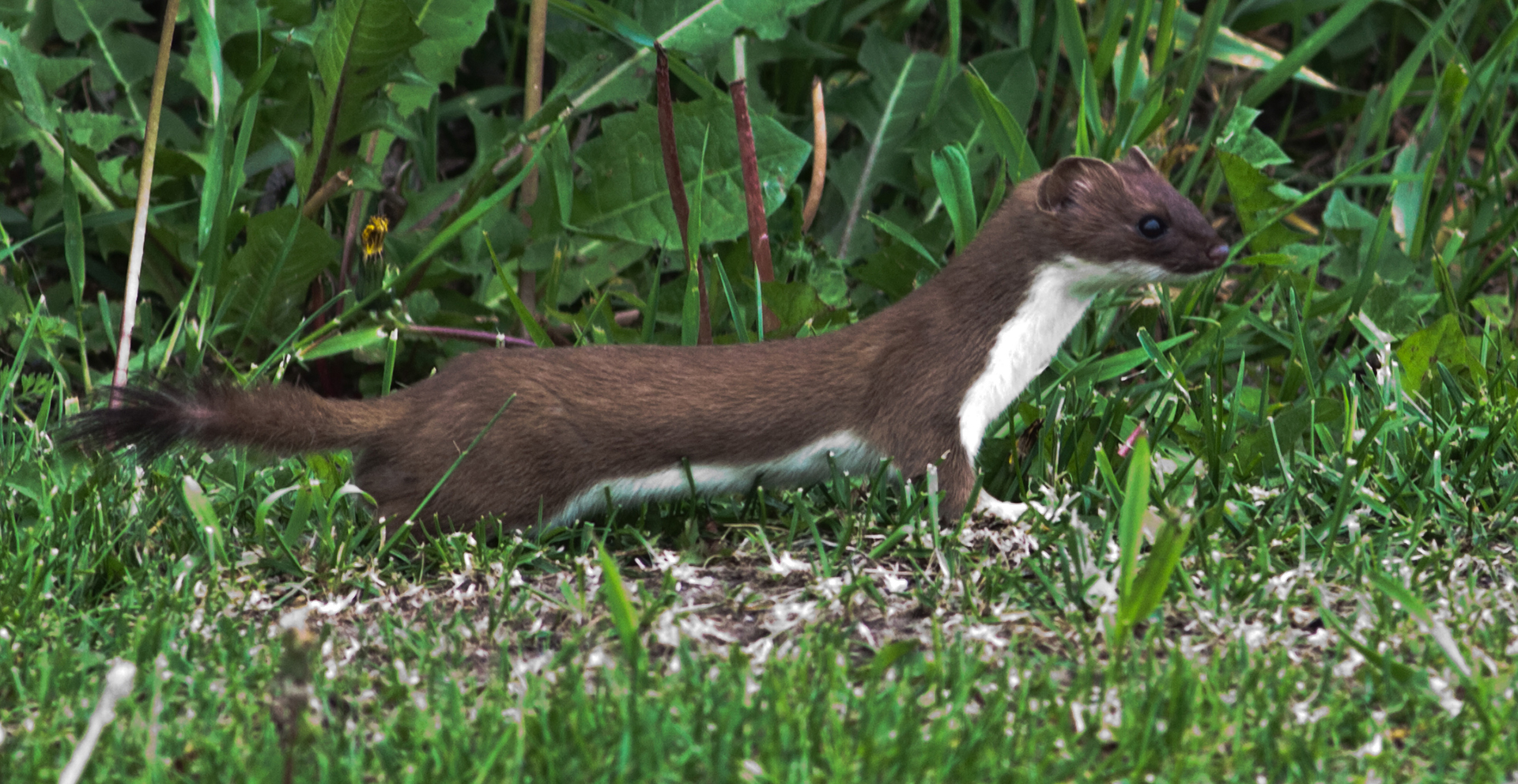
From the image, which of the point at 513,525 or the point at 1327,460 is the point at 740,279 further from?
the point at 1327,460

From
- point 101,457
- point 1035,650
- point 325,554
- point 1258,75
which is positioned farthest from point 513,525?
point 1258,75

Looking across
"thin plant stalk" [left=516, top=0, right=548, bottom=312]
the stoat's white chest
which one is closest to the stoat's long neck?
the stoat's white chest

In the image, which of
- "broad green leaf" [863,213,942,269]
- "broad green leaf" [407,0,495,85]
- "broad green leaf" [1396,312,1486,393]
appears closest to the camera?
"broad green leaf" [1396,312,1486,393]

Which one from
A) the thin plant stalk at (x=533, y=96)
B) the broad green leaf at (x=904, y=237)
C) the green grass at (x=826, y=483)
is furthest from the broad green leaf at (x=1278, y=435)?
the thin plant stalk at (x=533, y=96)

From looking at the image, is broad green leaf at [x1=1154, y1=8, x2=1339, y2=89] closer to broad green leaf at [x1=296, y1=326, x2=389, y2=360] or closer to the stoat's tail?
broad green leaf at [x1=296, y1=326, x2=389, y2=360]

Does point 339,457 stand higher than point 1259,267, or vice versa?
point 1259,267

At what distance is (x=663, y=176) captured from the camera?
4.72m

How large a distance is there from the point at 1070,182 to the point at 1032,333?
0.38m

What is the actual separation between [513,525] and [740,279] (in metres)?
1.58

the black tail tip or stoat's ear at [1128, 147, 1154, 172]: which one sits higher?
stoat's ear at [1128, 147, 1154, 172]

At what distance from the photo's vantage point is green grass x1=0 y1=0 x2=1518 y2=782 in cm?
262

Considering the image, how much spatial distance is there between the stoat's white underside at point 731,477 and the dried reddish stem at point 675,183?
2.03ft

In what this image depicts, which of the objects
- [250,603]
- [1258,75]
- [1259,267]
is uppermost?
[1258,75]

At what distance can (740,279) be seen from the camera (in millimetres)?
4844
